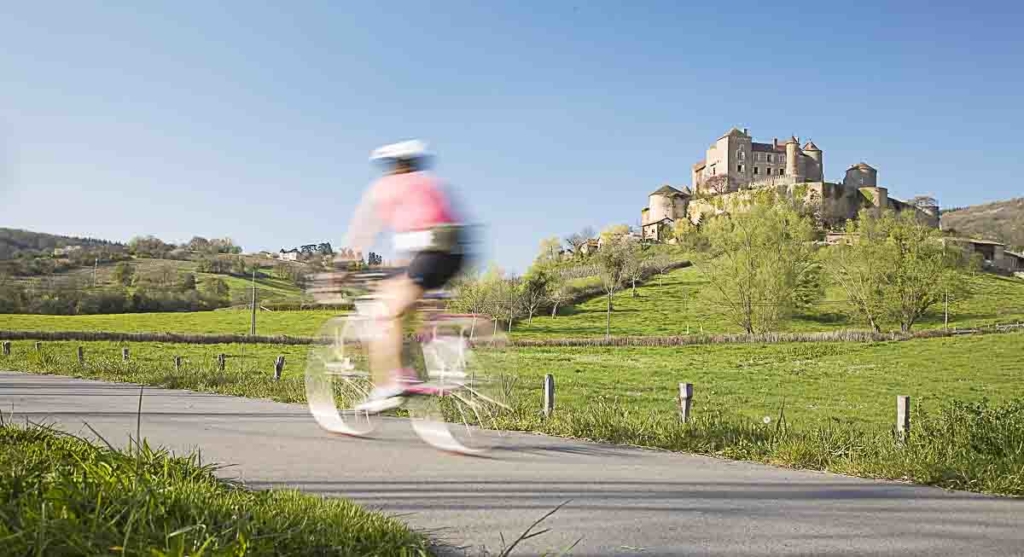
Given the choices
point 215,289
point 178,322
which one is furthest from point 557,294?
point 178,322

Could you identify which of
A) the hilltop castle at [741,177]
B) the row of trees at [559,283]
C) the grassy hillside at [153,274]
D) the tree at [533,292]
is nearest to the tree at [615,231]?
the hilltop castle at [741,177]

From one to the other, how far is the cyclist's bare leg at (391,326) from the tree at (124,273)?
6277 cm

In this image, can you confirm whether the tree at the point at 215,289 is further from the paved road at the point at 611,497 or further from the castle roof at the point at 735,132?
the castle roof at the point at 735,132

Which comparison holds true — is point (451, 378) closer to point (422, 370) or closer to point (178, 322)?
point (422, 370)

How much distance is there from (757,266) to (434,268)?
5659cm

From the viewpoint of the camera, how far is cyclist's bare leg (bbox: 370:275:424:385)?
5008mm

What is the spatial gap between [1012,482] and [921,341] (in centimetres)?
4671

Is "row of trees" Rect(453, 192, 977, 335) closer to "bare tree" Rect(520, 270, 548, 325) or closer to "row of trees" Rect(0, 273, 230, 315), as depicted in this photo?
"bare tree" Rect(520, 270, 548, 325)

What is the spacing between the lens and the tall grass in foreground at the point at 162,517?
215 centimetres

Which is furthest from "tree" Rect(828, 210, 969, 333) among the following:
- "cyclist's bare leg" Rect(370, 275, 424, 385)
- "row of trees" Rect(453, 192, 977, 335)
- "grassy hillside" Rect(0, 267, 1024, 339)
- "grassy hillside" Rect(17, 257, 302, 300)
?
"cyclist's bare leg" Rect(370, 275, 424, 385)

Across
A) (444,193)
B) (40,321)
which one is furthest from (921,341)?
(40,321)

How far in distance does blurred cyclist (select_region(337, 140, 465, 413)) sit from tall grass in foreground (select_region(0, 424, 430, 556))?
70.3 inches

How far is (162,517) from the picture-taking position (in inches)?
97.7

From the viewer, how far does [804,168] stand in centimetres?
14662
